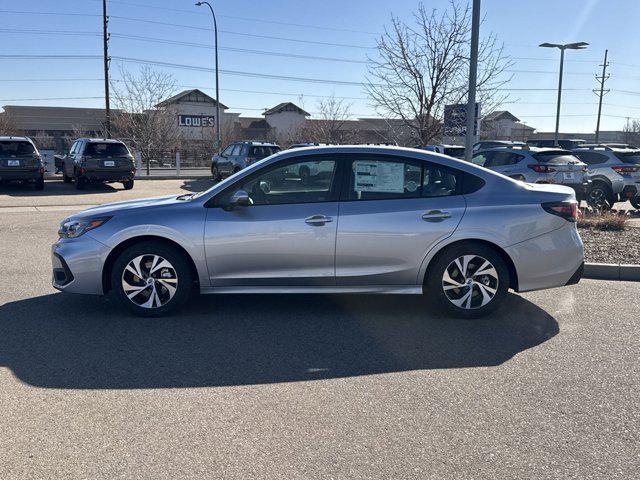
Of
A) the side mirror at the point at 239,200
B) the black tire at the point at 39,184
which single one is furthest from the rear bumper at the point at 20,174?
the side mirror at the point at 239,200

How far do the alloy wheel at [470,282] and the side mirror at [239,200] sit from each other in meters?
1.95

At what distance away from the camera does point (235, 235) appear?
5.28 meters

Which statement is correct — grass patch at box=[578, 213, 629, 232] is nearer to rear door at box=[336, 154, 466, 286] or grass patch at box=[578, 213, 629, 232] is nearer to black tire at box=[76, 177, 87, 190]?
rear door at box=[336, 154, 466, 286]

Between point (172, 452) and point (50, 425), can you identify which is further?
point (50, 425)

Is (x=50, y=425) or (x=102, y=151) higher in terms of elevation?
(x=102, y=151)

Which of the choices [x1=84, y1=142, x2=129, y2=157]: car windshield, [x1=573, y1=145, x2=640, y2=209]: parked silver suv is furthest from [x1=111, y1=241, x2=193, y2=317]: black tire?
[x1=84, y1=142, x2=129, y2=157]: car windshield

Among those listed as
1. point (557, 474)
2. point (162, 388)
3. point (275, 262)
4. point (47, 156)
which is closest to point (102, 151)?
point (47, 156)

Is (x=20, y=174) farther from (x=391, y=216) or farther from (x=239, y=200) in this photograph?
(x=391, y=216)

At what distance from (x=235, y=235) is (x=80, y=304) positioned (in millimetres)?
1937

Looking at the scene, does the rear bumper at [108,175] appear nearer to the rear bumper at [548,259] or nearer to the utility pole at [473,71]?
the utility pole at [473,71]

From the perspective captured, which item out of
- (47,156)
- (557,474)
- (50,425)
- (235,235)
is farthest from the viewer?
(47,156)

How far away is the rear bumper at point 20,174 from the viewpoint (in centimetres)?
1773

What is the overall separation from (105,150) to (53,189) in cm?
228

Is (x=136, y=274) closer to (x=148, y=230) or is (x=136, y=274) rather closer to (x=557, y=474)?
(x=148, y=230)
